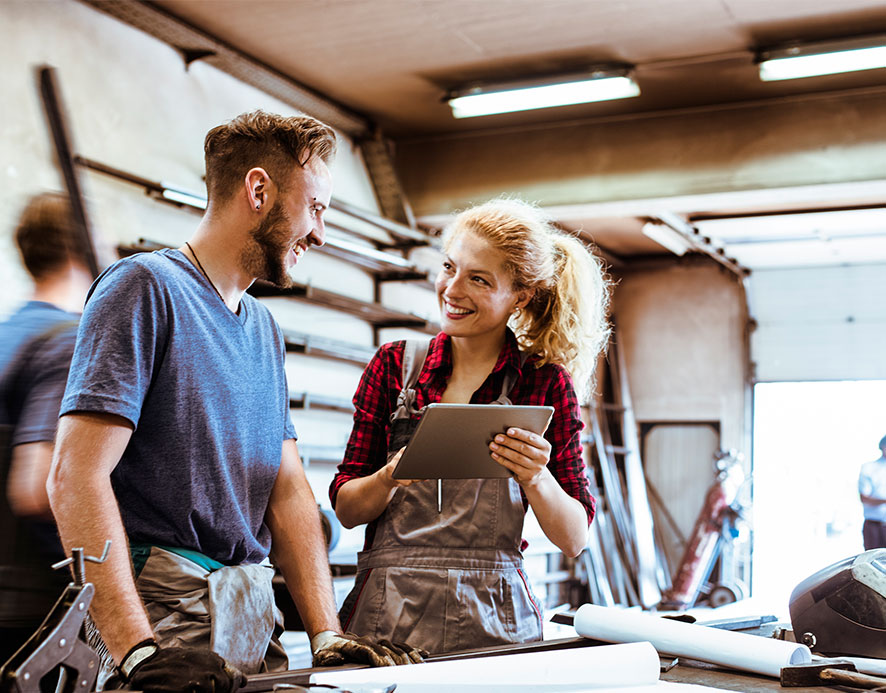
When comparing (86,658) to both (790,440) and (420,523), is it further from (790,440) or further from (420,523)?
(790,440)

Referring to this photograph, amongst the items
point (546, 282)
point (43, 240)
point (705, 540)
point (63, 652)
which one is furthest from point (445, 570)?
point (705, 540)

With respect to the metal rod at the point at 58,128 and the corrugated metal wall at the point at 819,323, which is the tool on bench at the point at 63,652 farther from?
the corrugated metal wall at the point at 819,323

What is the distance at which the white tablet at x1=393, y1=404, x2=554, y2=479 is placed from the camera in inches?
74.1

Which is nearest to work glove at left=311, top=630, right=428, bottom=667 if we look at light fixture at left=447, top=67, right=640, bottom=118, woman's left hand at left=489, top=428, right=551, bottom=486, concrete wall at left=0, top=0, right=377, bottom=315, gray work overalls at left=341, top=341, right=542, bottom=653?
gray work overalls at left=341, top=341, right=542, bottom=653

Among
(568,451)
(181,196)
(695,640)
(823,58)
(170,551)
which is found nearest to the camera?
(170,551)

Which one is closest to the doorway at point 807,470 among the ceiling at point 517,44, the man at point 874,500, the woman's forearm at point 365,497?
the man at point 874,500

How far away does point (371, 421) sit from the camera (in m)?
2.31

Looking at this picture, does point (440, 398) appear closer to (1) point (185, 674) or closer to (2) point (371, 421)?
(2) point (371, 421)

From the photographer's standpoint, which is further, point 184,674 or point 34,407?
point 34,407

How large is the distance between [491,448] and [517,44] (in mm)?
3636

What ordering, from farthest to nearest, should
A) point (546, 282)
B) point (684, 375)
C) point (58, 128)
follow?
point (684, 375) < point (58, 128) < point (546, 282)

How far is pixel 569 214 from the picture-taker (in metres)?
6.30

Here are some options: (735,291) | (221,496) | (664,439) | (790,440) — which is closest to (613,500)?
(664,439)

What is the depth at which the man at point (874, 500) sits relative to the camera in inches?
295
